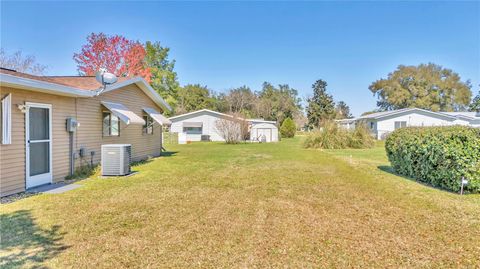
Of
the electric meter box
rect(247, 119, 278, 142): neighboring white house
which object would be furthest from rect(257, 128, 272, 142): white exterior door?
the electric meter box

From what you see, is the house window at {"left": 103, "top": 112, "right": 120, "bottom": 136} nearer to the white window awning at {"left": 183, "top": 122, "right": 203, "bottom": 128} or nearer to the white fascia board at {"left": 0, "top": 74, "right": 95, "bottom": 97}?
the white fascia board at {"left": 0, "top": 74, "right": 95, "bottom": 97}

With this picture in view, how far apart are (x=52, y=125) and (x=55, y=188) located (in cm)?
165

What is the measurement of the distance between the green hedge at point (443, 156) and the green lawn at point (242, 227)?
42 cm

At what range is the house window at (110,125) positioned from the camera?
9281 millimetres

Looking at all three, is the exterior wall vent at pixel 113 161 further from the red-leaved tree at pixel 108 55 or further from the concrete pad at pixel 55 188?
the red-leaved tree at pixel 108 55

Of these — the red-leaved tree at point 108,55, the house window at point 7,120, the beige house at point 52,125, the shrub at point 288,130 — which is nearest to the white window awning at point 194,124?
the red-leaved tree at point 108,55

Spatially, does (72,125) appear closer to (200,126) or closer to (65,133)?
(65,133)

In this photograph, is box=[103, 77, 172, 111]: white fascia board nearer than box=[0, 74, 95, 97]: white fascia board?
No

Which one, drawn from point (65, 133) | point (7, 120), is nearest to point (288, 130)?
point (65, 133)

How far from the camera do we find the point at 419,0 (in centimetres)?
1123

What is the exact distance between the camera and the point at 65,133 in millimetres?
7301

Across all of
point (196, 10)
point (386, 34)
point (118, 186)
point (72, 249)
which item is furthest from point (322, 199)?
point (386, 34)

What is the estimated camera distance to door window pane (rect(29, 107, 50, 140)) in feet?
20.5

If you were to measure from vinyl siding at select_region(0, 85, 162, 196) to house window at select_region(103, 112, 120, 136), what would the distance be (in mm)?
190
